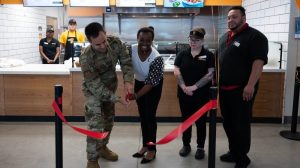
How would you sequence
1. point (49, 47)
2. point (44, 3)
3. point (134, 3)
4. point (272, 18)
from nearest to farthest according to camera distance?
point (272, 18) < point (44, 3) < point (134, 3) < point (49, 47)

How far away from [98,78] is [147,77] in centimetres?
45

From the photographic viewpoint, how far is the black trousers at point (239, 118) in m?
2.96

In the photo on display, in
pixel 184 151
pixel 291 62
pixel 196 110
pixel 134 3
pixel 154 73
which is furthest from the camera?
pixel 134 3

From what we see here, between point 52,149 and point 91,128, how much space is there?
0.97 m

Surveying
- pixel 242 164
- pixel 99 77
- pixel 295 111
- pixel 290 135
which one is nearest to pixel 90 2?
pixel 99 77

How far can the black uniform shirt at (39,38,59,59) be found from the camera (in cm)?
719

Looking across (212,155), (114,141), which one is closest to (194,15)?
(114,141)

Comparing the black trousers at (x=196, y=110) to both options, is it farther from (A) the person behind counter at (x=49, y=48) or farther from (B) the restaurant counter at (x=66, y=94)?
(A) the person behind counter at (x=49, y=48)

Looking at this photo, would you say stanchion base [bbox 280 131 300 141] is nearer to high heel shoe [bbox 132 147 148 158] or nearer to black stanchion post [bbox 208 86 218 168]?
high heel shoe [bbox 132 147 148 158]

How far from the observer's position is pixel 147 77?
3.02 m

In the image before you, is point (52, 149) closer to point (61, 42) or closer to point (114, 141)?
point (114, 141)

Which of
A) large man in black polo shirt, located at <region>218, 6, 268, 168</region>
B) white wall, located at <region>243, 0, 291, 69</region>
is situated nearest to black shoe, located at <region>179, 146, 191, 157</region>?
large man in black polo shirt, located at <region>218, 6, 268, 168</region>

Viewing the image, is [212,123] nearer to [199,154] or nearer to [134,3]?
[199,154]

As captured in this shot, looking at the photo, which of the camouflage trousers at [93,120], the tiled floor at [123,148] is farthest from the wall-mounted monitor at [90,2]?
the camouflage trousers at [93,120]
